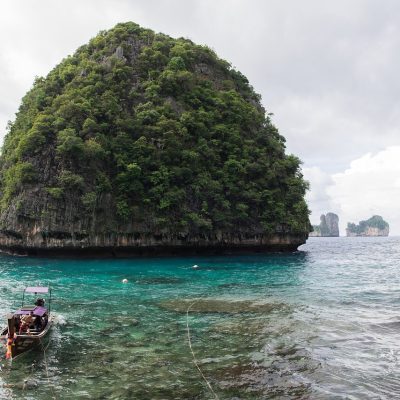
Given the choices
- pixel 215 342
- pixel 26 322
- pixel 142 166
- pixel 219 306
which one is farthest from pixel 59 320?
pixel 142 166

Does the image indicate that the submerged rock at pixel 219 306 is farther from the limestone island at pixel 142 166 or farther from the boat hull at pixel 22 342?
the limestone island at pixel 142 166

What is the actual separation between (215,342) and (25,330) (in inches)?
293

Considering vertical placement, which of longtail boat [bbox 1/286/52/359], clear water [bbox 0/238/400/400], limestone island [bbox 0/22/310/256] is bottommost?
clear water [bbox 0/238/400/400]

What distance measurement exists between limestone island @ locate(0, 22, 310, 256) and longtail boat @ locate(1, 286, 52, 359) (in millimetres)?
33747

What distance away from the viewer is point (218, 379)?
38.9 feet

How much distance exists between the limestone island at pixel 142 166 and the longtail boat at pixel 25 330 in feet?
111

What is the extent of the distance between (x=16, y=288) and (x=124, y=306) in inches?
399

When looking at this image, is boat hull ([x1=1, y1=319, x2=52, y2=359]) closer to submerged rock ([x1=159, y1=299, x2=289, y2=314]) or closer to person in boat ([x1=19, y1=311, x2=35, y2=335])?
person in boat ([x1=19, y1=311, x2=35, y2=335])

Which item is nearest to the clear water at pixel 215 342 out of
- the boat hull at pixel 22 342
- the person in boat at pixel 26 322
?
the boat hull at pixel 22 342

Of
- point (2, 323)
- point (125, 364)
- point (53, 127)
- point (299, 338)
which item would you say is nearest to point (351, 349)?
point (299, 338)

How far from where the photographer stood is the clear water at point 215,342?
1141 cm

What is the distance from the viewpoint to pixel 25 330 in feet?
49.4

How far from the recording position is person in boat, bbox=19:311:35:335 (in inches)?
591

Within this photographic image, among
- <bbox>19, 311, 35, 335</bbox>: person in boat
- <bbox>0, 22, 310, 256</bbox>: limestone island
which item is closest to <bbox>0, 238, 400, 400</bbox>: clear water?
<bbox>19, 311, 35, 335</bbox>: person in boat
